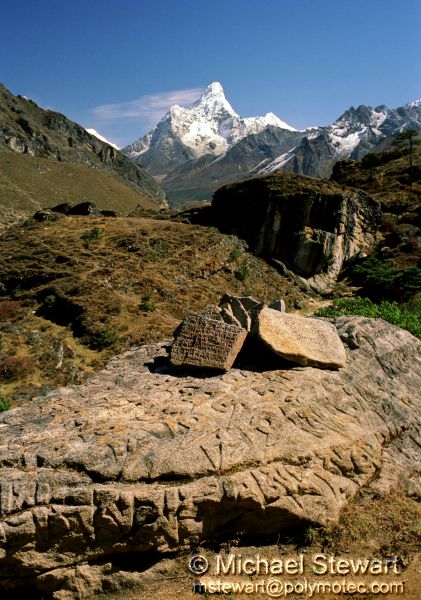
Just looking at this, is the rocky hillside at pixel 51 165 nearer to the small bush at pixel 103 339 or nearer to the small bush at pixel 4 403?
the small bush at pixel 103 339

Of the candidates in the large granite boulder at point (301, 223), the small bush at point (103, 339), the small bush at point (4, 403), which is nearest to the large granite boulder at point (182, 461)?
the small bush at point (4, 403)

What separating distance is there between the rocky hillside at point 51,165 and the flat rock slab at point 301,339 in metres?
54.7

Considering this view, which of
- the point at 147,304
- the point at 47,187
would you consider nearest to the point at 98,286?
the point at 147,304

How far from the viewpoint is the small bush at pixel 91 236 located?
25369 millimetres

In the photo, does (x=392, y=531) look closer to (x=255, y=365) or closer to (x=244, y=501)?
(x=244, y=501)

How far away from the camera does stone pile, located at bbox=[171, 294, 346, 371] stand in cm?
834

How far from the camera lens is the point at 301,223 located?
31203 millimetres

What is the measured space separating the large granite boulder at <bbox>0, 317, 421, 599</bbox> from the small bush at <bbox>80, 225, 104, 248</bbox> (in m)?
17.9

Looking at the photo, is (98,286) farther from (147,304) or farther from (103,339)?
(103,339)

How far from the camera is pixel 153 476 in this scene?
588 cm

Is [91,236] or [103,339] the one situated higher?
[91,236]

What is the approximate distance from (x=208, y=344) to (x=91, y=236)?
63.5ft

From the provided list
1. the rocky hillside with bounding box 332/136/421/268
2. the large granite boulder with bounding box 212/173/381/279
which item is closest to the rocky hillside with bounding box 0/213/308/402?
the large granite boulder with bounding box 212/173/381/279

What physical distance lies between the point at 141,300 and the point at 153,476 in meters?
14.9
